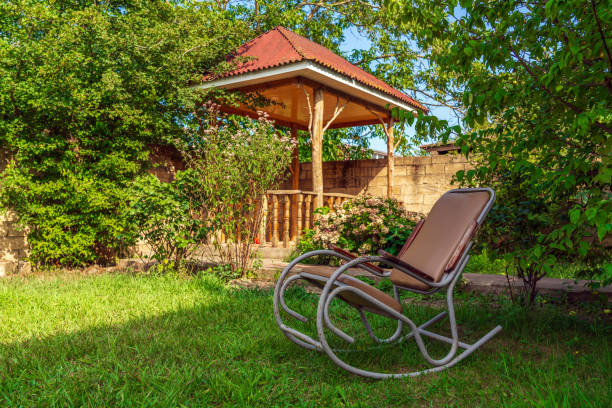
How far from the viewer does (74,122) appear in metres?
6.37

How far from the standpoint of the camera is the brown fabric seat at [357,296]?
2.46m

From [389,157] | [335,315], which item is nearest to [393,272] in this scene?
[335,315]

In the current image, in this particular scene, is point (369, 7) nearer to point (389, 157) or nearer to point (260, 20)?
point (260, 20)

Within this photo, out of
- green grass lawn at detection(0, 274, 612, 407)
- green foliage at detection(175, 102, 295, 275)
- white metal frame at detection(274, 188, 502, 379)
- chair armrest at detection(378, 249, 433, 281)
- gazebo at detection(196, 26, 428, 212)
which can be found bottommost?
green grass lawn at detection(0, 274, 612, 407)

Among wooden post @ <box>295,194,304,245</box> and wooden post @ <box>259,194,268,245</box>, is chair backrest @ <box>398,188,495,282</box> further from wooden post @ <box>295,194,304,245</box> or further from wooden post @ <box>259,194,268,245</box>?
wooden post @ <box>295,194,304,245</box>

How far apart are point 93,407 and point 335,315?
7.13ft

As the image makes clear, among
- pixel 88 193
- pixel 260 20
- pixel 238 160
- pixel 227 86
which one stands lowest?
pixel 88 193

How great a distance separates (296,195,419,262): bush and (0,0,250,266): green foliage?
9.53 feet

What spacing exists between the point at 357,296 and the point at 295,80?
20.9 ft

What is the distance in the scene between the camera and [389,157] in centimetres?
1026

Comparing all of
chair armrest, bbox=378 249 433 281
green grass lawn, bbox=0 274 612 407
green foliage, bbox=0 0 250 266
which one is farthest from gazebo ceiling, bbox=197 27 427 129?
chair armrest, bbox=378 249 433 281

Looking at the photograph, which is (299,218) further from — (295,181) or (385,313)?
(385,313)

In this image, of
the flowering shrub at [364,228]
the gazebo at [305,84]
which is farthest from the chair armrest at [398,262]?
the gazebo at [305,84]

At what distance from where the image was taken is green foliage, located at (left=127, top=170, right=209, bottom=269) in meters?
5.41
